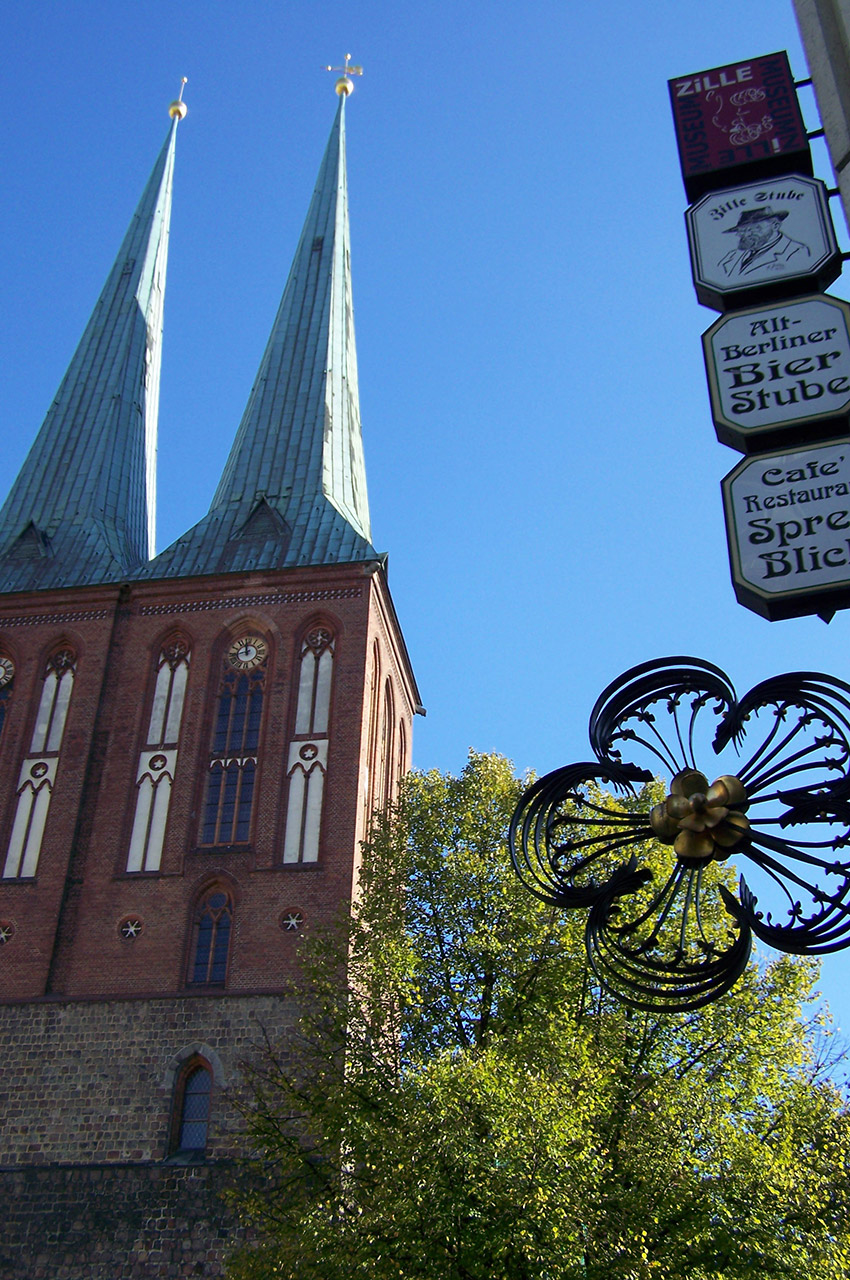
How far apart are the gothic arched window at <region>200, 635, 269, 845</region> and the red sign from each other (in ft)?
61.7

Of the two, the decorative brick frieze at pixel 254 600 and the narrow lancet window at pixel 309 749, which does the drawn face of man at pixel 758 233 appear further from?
the decorative brick frieze at pixel 254 600

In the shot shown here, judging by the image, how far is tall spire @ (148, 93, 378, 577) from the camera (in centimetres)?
2838

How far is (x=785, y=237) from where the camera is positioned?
20.2 feet

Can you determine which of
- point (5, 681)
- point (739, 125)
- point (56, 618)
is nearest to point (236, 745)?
point (56, 618)

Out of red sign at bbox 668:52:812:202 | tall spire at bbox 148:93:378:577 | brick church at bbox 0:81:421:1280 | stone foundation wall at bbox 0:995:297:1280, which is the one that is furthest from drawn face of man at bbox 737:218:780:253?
tall spire at bbox 148:93:378:577

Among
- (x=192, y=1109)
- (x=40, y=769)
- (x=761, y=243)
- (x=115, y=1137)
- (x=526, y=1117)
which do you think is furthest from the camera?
(x=40, y=769)

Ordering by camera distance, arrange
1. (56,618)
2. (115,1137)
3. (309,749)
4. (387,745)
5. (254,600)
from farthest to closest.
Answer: (387,745), (56,618), (254,600), (309,749), (115,1137)

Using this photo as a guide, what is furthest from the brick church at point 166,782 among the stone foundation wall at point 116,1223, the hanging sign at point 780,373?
the hanging sign at point 780,373

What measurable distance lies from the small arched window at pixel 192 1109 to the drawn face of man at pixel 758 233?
18.1 m

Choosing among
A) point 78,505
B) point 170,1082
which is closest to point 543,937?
point 170,1082

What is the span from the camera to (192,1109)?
21.4 meters

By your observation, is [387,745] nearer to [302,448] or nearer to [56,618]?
[56,618]

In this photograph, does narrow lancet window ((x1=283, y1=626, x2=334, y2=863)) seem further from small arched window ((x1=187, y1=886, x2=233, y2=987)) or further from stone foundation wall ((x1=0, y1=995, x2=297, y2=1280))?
stone foundation wall ((x1=0, y1=995, x2=297, y2=1280))

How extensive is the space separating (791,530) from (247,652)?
22.0 m
